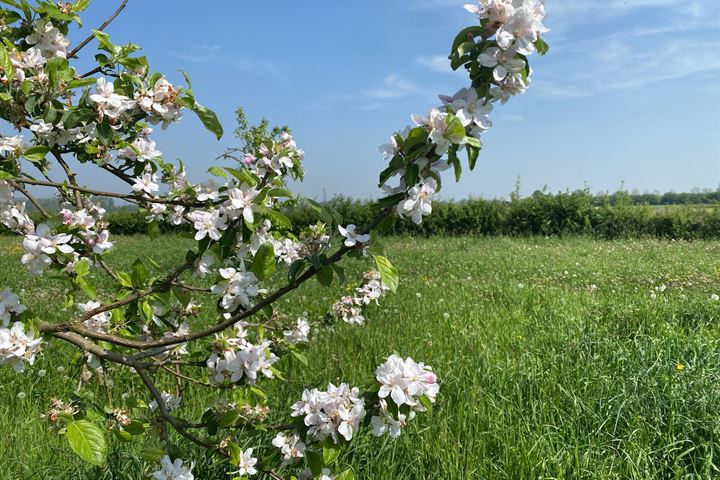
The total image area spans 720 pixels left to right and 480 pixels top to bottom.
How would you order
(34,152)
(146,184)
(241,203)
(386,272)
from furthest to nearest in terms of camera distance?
(146,184) → (34,152) → (241,203) → (386,272)

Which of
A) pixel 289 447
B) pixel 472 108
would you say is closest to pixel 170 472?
pixel 289 447

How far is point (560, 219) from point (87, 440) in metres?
18.0

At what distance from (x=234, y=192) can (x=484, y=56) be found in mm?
787

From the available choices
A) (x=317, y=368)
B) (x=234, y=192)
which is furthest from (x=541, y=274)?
(x=234, y=192)

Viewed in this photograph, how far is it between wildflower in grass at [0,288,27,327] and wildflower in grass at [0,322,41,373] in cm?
4

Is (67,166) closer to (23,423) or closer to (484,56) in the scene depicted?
(484,56)

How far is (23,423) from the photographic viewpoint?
10.9 ft

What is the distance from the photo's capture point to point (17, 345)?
147 centimetres

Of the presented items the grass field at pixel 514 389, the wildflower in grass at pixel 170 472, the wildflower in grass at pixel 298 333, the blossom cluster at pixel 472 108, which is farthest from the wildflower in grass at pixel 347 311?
the blossom cluster at pixel 472 108

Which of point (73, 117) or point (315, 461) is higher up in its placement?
point (73, 117)

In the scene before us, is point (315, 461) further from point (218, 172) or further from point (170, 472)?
point (218, 172)

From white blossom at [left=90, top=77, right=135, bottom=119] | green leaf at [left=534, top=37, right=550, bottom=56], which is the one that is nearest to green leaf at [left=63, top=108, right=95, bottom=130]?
white blossom at [left=90, top=77, right=135, bottom=119]

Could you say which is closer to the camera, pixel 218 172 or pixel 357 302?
pixel 218 172

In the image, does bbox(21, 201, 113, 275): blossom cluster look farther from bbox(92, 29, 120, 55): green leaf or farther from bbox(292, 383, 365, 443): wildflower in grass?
bbox(292, 383, 365, 443): wildflower in grass
